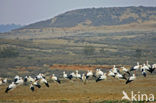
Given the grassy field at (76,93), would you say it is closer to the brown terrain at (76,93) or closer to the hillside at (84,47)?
the brown terrain at (76,93)

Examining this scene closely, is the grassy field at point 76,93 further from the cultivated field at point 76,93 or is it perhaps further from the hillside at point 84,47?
the hillside at point 84,47

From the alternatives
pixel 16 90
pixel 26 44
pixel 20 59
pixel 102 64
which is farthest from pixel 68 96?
pixel 26 44

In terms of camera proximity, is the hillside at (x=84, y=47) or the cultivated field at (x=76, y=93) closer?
the cultivated field at (x=76, y=93)

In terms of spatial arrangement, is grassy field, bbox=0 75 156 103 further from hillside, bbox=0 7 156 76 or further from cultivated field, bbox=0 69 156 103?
hillside, bbox=0 7 156 76

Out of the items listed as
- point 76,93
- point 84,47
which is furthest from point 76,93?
point 84,47

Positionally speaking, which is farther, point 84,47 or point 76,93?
point 84,47

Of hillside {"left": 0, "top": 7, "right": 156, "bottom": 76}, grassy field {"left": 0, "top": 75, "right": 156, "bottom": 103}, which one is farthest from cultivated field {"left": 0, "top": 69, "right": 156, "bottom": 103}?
hillside {"left": 0, "top": 7, "right": 156, "bottom": 76}

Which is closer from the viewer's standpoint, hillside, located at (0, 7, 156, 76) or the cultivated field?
the cultivated field

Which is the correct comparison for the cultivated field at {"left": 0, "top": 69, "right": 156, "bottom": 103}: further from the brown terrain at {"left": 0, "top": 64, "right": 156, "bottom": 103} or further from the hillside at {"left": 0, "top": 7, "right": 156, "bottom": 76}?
the hillside at {"left": 0, "top": 7, "right": 156, "bottom": 76}

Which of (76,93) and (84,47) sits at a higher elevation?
(76,93)

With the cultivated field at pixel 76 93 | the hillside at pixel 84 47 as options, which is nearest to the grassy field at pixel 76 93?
the cultivated field at pixel 76 93

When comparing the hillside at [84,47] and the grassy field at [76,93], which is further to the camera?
the hillside at [84,47]

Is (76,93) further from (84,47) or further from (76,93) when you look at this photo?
(84,47)

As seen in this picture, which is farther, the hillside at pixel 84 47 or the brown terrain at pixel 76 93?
the hillside at pixel 84 47
